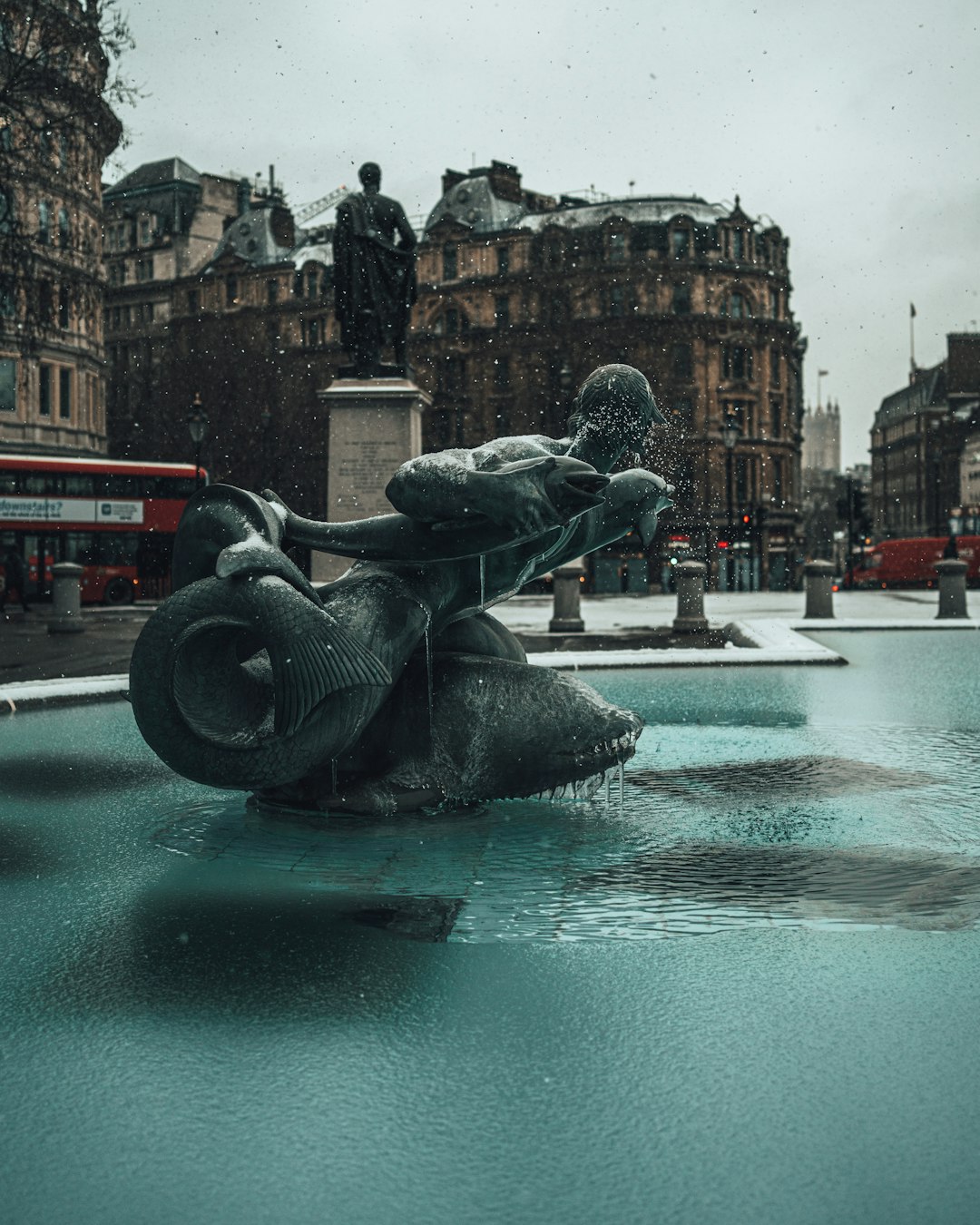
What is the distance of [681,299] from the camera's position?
6431 cm

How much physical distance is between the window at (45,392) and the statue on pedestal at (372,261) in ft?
112

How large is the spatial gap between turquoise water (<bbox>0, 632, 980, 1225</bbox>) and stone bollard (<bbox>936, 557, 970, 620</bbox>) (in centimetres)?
1748

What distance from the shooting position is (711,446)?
64062 mm

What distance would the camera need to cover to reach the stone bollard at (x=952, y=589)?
22.2 meters

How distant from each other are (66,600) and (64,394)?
34639 mm

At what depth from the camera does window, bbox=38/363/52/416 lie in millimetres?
52250

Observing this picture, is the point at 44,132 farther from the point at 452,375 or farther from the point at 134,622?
the point at 452,375

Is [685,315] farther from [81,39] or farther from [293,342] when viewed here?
[81,39]

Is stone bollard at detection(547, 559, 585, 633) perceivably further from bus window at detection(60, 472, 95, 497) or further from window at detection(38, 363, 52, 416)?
window at detection(38, 363, 52, 416)

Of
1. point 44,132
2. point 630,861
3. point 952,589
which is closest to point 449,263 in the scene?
point 952,589

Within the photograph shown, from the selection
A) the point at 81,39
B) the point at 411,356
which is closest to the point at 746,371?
the point at 411,356

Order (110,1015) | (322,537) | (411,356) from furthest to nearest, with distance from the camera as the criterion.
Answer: (411,356) → (322,537) → (110,1015)

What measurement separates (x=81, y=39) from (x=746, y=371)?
51626 millimetres

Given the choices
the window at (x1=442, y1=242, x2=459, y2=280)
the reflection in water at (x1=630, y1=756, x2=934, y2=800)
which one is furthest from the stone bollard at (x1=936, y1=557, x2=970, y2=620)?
the window at (x1=442, y1=242, x2=459, y2=280)
